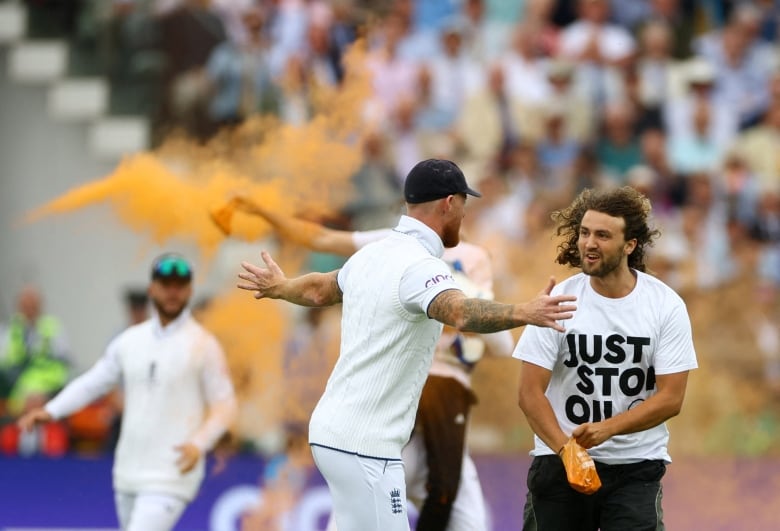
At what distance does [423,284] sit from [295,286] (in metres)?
1.00

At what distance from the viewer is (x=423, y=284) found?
6.27m

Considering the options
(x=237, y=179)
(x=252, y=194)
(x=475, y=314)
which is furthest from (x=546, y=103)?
(x=475, y=314)

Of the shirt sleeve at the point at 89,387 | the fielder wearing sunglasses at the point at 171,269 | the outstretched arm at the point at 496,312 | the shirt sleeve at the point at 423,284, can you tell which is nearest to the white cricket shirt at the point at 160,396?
the shirt sleeve at the point at 89,387

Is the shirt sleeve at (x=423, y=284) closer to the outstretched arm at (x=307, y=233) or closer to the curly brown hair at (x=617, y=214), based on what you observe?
the curly brown hair at (x=617, y=214)

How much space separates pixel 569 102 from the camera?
14328 millimetres

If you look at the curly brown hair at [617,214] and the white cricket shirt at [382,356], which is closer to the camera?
the white cricket shirt at [382,356]

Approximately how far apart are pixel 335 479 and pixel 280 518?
17.5 feet

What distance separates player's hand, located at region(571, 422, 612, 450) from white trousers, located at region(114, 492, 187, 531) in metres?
3.31

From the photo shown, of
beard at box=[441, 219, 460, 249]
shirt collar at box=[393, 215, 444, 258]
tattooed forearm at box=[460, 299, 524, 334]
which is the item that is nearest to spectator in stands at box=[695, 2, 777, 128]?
beard at box=[441, 219, 460, 249]

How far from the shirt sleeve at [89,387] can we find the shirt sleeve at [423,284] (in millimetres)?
3548

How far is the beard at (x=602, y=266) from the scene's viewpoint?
6777 mm

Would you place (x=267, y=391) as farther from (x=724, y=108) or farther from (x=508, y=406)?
(x=724, y=108)

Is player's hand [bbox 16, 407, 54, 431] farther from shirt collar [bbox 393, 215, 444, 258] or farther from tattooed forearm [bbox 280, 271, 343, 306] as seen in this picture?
shirt collar [bbox 393, 215, 444, 258]

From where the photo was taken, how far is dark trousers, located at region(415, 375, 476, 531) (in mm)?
8641
